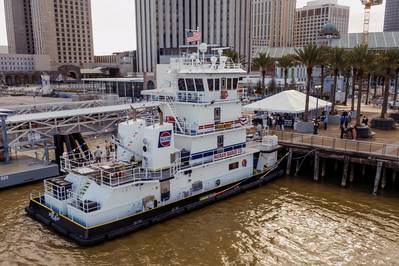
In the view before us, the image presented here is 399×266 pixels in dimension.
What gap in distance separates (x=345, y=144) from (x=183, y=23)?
10951 cm

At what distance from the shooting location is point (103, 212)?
19.1 m

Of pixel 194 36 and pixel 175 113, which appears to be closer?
pixel 175 113

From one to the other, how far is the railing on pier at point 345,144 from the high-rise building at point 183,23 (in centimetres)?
9403

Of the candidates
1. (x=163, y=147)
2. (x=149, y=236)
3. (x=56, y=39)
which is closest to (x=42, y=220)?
(x=149, y=236)

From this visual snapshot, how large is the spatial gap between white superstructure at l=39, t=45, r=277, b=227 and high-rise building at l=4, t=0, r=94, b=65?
161647mm

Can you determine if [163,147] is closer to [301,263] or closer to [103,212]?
[103,212]

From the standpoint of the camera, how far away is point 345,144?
28.9 m

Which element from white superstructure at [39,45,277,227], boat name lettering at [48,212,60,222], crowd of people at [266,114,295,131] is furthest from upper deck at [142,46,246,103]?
crowd of people at [266,114,295,131]

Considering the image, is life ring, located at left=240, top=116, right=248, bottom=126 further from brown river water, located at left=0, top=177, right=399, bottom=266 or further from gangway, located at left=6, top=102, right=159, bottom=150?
gangway, located at left=6, top=102, right=159, bottom=150

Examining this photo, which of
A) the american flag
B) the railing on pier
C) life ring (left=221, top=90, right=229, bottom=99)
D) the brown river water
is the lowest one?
the brown river water

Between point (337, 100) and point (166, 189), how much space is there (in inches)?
2073

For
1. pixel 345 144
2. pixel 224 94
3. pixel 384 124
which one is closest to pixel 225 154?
pixel 224 94

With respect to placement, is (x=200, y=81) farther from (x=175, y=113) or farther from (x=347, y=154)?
(x=347, y=154)

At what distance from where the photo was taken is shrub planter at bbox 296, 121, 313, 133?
121ft
